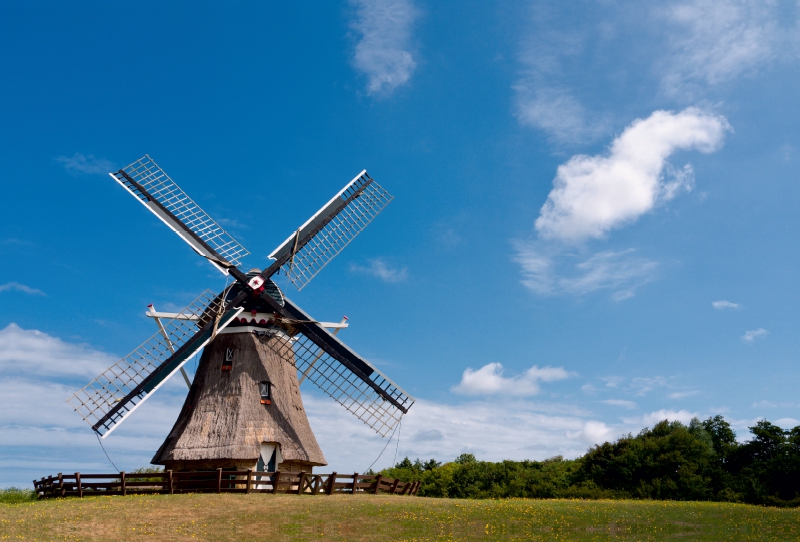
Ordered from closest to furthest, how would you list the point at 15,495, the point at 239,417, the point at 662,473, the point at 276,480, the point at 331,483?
the point at 276,480
the point at 331,483
the point at 239,417
the point at 15,495
the point at 662,473

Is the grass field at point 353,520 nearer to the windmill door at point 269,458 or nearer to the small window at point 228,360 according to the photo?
the windmill door at point 269,458

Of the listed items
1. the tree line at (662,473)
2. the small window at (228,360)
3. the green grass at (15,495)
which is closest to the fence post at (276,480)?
the small window at (228,360)

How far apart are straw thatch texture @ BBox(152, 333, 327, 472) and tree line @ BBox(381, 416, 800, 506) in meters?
15.6

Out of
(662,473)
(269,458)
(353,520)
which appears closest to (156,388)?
(269,458)

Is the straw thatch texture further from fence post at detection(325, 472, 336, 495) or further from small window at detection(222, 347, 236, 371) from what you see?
fence post at detection(325, 472, 336, 495)

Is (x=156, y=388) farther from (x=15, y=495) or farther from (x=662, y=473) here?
(x=662, y=473)

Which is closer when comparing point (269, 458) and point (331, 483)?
point (331, 483)

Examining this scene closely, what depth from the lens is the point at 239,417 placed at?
28.2 meters

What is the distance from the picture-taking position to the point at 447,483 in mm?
49625

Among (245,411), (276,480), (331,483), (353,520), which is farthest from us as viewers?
(245,411)

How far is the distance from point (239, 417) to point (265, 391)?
1826 mm

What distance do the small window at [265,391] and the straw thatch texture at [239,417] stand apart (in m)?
0.15

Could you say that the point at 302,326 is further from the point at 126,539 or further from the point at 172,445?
the point at 126,539

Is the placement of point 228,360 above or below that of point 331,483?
above
